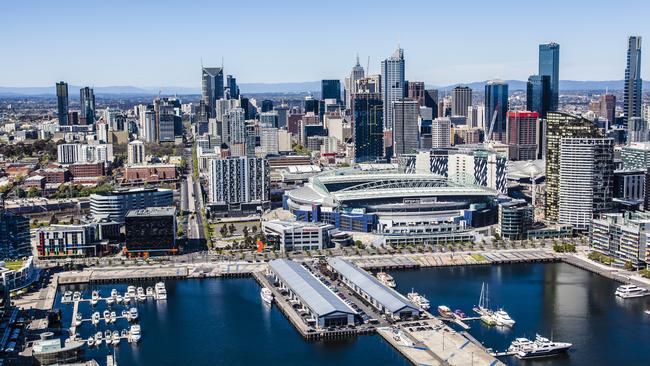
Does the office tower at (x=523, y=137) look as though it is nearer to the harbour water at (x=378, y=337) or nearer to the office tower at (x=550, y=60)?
the office tower at (x=550, y=60)

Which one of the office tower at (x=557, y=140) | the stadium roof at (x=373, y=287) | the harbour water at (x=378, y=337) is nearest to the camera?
the harbour water at (x=378, y=337)

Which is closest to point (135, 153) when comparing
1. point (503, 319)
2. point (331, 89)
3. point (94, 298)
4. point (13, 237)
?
point (13, 237)

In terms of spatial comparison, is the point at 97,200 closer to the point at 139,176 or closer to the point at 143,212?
the point at 143,212

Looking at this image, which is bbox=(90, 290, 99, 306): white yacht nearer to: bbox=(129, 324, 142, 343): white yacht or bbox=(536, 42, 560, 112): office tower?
bbox=(129, 324, 142, 343): white yacht

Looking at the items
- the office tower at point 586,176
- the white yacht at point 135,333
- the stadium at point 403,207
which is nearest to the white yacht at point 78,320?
the white yacht at point 135,333

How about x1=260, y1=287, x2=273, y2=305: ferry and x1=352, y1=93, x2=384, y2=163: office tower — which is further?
x1=352, y1=93, x2=384, y2=163: office tower

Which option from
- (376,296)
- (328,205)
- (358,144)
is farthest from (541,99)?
(376,296)

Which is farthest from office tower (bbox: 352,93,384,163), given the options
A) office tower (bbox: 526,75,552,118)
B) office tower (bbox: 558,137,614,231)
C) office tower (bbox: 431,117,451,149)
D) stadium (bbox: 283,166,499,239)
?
office tower (bbox: 558,137,614,231)

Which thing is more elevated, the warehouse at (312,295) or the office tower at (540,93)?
the office tower at (540,93)
